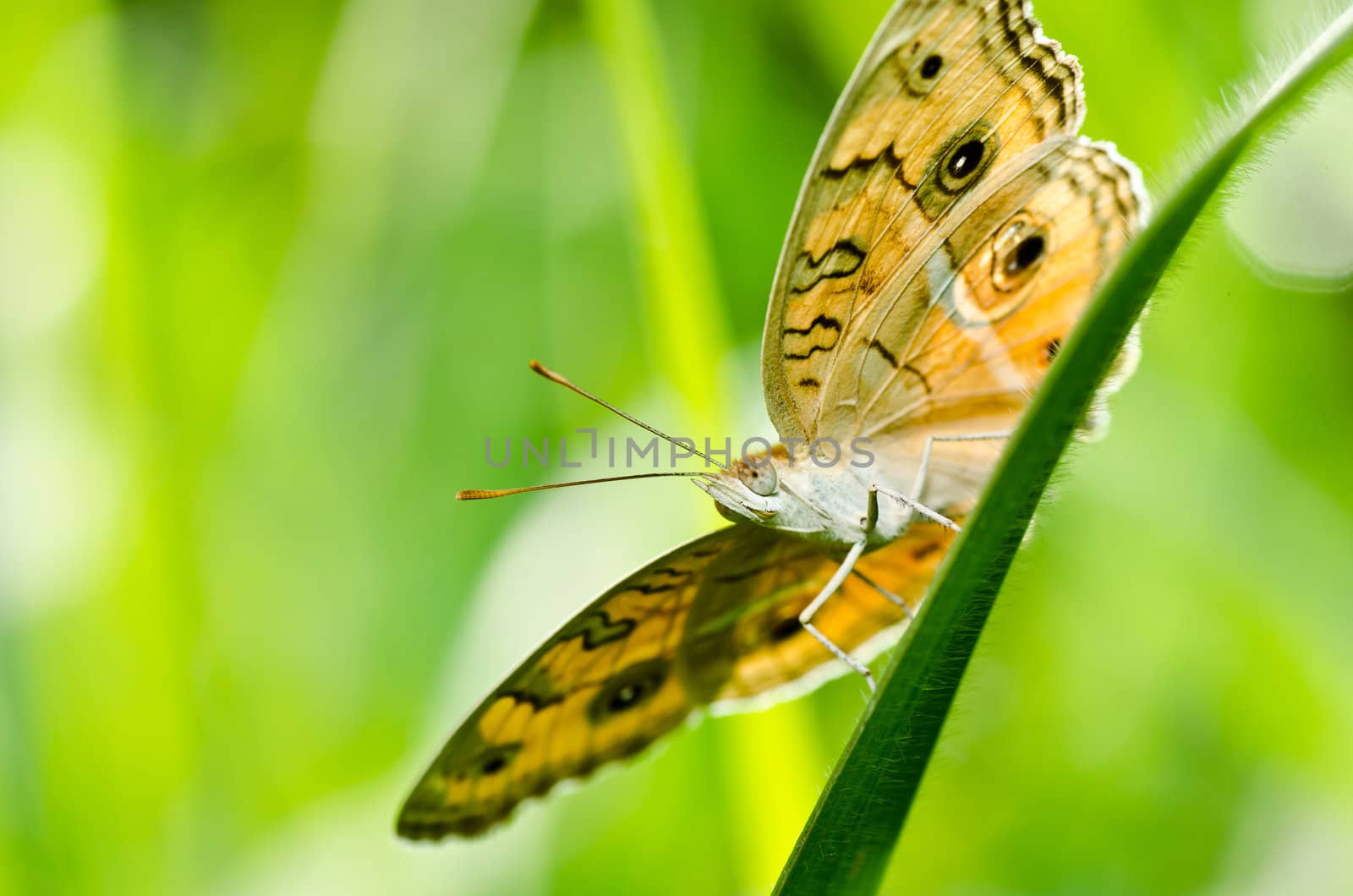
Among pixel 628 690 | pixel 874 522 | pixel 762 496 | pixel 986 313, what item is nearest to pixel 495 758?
pixel 628 690

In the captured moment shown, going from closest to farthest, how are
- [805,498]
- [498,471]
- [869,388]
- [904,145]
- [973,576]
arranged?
[973,576], [904,145], [805,498], [869,388], [498,471]

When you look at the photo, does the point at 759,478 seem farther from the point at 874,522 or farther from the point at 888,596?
the point at 888,596

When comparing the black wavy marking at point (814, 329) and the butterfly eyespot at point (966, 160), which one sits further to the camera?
the black wavy marking at point (814, 329)

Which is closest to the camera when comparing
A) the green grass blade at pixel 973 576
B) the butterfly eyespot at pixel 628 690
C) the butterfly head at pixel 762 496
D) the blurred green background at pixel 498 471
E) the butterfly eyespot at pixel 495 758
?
the green grass blade at pixel 973 576

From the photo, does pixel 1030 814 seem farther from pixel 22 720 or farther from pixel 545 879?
pixel 22 720

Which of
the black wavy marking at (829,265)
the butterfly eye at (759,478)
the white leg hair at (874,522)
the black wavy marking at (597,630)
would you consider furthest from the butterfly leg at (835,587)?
the black wavy marking at (829,265)

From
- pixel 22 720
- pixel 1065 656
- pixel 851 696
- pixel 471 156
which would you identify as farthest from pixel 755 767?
pixel 471 156

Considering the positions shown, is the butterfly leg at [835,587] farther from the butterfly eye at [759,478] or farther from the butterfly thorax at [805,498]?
the butterfly eye at [759,478]
